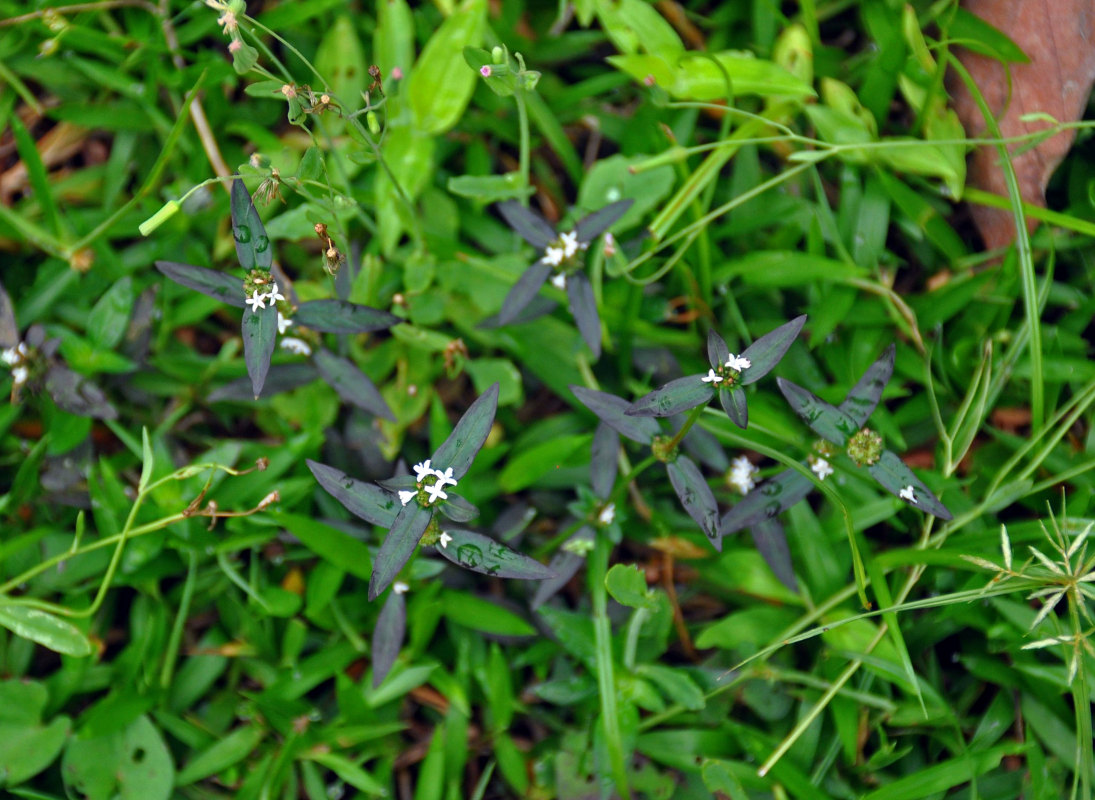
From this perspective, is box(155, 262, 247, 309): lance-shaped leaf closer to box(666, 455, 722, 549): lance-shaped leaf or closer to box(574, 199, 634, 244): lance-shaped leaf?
box(574, 199, 634, 244): lance-shaped leaf

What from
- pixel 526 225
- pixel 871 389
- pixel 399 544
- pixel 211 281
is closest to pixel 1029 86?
pixel 871 389

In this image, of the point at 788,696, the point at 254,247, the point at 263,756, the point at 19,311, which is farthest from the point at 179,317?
the point at 788,696

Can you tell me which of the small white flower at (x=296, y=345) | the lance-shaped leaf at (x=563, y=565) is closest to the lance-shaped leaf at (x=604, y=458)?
the lance-shaped leaf at (x=563, y=565)

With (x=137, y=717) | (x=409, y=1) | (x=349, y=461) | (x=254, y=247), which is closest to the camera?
(x=254, y=247)

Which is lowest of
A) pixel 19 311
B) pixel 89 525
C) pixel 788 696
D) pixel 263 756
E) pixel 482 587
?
pixel 263 756

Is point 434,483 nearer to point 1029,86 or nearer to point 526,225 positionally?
Answer: point 526,225

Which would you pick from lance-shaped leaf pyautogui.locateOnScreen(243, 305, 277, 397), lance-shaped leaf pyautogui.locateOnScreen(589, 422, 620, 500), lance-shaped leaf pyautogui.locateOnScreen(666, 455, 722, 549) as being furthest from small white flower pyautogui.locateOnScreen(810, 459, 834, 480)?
lance-shaped leaf pyautogui.locateOnScreen(243, 305, 277, 397)

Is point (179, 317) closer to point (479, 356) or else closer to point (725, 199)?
point (479, 356)
